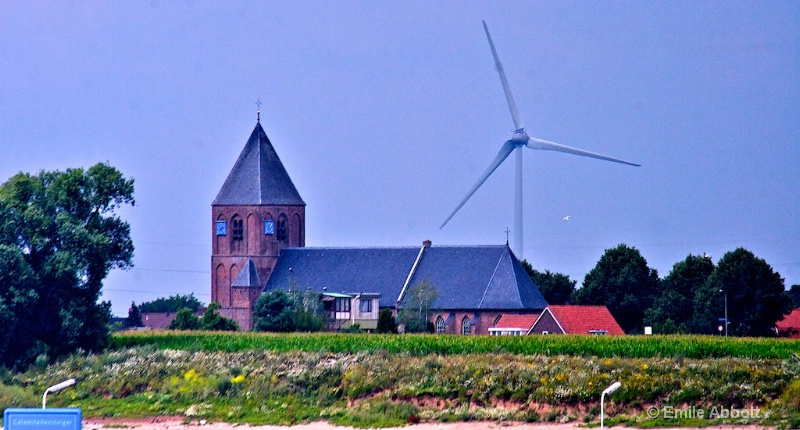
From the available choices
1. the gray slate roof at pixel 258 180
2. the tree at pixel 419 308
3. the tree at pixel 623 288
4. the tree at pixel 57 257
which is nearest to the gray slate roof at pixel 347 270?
the gray slate roof at pixel 258 180

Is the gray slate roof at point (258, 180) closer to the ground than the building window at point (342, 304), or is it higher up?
higher up

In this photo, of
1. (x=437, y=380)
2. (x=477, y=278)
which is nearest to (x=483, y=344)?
(x=437, y=380)

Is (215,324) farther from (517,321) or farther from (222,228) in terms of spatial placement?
(517,321)

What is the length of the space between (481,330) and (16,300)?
43700 millimetres

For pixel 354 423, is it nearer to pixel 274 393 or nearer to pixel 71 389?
pixel 274 393

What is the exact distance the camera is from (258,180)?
108 metres

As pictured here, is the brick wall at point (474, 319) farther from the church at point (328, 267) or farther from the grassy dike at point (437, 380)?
the grassy dike at point (437, 380)

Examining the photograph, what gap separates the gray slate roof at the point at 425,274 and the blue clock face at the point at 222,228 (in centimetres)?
456

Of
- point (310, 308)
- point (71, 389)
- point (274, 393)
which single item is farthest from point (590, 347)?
point (310, 308)

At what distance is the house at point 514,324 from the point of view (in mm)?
93125

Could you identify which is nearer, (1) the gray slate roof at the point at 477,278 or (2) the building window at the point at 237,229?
(1) the gray slate roof at the point at 477,278

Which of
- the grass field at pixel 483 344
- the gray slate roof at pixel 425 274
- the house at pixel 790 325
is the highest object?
the gray slate roof at pixel 425 274

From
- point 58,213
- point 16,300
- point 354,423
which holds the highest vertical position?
point 58,213

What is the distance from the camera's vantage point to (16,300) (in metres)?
59.7
